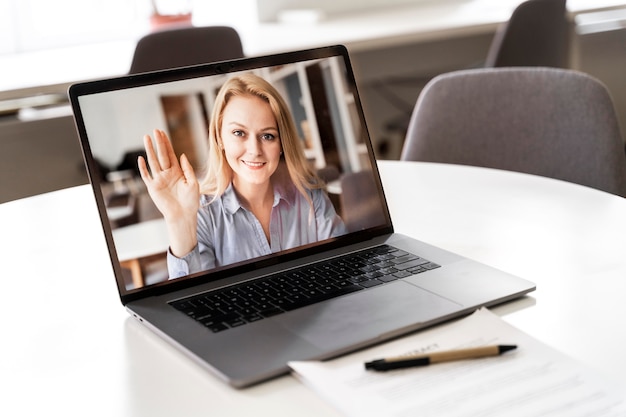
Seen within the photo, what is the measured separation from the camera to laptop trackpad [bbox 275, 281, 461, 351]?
792 mm

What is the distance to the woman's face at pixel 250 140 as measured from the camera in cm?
96

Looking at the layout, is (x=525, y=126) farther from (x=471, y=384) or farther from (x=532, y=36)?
(x=532, y=36)

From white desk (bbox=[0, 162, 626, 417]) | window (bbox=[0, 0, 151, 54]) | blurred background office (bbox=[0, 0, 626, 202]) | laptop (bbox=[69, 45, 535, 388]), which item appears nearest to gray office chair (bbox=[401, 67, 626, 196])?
white desk (bbox=[0, 162, 626, 417])

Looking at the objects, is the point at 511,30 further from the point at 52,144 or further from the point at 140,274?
the point at 140,274

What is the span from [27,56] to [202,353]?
8.36ft

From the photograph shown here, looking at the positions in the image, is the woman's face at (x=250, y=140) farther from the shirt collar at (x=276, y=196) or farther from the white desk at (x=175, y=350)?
the white desk at (x=175, y=350)

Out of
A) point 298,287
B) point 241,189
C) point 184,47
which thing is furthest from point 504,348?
point 184,47

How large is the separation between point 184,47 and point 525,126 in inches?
41.4

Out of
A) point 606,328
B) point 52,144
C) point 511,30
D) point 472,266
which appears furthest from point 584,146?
point 52,144

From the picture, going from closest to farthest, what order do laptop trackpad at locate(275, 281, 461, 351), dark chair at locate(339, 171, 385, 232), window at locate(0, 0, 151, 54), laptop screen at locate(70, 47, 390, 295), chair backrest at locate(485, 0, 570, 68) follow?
laptop trackpad at locate(275, 281, 461, 351) < laptop screen at locate(70, 47, 390, 295) < dark chair at locate(339, 171, 385, 232) < chair backrest at locate(485, 0, 570, 68) < window at locate(0, 0, 151, 54)

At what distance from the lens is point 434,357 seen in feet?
2.44

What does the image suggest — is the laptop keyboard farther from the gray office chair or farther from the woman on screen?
the gray office chair

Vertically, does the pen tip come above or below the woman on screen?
below

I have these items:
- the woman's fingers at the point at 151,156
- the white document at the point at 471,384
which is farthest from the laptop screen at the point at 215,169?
the white document at the point at 471,384
